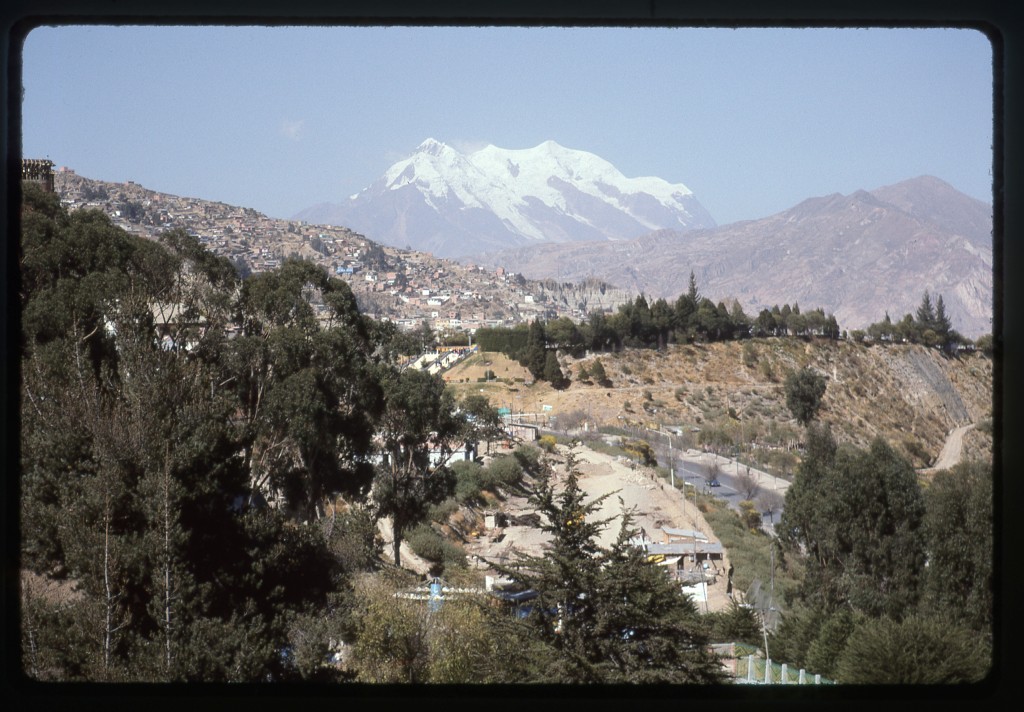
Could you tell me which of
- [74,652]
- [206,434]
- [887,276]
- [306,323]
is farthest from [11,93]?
[887,276]

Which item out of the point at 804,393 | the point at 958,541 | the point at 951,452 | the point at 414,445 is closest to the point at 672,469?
the point at 414,445

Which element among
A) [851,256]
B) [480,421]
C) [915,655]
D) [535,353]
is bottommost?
[915,655]

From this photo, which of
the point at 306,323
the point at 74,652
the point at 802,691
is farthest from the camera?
the point at 306,323

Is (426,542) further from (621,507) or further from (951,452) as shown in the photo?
(951,452)

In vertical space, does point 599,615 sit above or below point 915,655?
below

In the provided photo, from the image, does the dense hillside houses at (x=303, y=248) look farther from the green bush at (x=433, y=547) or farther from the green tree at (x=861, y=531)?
the green tree at (x=861, y=531)

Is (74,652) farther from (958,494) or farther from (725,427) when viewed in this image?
(725,427)

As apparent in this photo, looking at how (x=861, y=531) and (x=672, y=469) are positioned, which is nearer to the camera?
(x=861, y=531)
